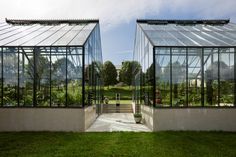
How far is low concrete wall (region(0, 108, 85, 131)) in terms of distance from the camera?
11.6 m

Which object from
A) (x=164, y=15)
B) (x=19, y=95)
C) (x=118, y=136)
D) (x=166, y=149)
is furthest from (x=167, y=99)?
(x=164, y=15)

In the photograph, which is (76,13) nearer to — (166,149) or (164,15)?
(164,15)

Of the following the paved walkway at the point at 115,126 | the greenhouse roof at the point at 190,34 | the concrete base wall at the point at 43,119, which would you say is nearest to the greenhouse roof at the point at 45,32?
the concrete base wall at the point at 43,119

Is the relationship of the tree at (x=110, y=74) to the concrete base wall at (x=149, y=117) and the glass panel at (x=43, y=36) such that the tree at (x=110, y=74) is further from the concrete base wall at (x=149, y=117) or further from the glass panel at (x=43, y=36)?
the concrete base wall at (x=149, y=117)

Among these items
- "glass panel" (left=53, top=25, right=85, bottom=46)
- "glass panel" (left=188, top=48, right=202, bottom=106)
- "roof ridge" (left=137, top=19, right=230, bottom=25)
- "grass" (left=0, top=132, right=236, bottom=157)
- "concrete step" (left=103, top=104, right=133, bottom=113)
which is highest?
"roof ridge" (left=137, top=19, right=230, bottom=25)

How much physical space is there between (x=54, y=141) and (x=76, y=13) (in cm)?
1206

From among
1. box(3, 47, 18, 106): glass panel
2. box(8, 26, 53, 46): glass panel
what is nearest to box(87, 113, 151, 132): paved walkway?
box(3, 47, 18, 106): glass panel

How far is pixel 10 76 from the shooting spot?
481 inches

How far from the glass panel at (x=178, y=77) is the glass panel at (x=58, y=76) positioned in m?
4.55

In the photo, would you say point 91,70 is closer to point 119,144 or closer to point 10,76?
point 10,76

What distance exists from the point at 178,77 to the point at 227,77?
2.07 meters

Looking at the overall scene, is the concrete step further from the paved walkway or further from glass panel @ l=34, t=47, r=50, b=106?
glass panel @ l=34, t=47, r=50, b=106

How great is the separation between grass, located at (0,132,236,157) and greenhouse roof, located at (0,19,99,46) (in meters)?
4.03

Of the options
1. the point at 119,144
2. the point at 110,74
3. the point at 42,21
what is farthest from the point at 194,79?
the point at 110,74
